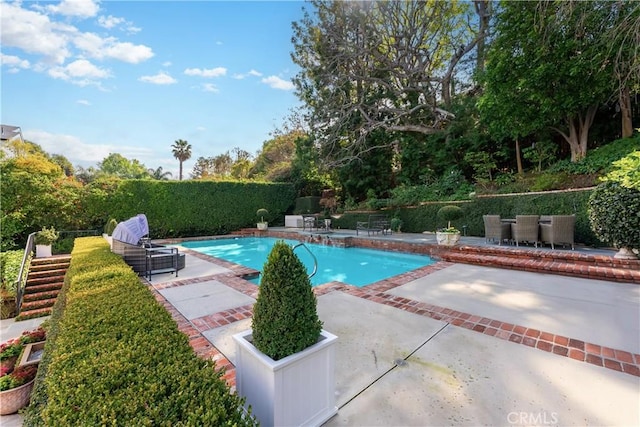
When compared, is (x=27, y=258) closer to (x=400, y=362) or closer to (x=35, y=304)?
(x=35, y=304)

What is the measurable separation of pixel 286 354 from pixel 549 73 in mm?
11324

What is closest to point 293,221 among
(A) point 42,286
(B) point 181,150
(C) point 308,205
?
(C) point 308,205

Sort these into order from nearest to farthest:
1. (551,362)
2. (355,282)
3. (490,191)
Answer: (551,362) → (355,282) → (490,191)

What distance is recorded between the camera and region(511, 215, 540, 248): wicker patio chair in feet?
22.9

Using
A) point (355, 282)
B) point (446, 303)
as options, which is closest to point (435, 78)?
point (355, 282)

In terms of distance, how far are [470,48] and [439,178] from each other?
266 inches

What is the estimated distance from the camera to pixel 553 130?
1055cm

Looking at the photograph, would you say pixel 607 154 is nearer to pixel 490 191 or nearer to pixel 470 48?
pixel 490 191

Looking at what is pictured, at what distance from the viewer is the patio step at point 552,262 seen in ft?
15.9

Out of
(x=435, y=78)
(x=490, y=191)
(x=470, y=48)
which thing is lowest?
(x=490, y=191)

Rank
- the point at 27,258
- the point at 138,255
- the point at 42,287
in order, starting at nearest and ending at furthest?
1. the point at 138,255
2. the point at 42,287
3. the point at 27,258

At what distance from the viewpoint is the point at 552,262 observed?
19.0 ft

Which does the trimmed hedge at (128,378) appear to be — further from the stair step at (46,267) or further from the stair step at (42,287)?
the stair step at (46,267)

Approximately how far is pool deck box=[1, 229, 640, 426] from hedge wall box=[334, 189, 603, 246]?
128 inches
